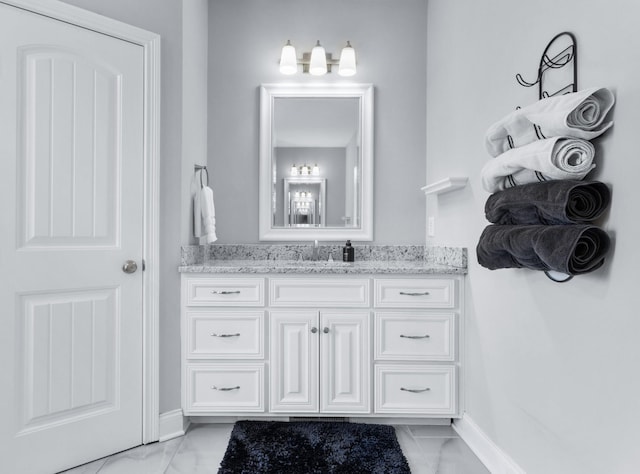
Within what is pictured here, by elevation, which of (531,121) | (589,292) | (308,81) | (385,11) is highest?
(385,11)

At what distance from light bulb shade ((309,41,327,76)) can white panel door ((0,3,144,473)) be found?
103cm

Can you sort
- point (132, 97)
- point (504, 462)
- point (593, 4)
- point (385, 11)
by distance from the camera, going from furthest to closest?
point (385, 11) → point (132, 97) → point (504, 462) → point (593, 4)

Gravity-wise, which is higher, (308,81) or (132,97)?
(308,81)

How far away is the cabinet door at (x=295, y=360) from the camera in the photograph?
6.81 ft

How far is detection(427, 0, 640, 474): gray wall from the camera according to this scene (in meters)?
1.04

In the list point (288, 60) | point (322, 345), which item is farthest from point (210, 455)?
point (288, 60)

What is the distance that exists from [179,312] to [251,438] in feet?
2.37

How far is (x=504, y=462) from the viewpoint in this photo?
5.41ft

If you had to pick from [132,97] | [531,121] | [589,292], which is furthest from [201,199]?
[589,292]

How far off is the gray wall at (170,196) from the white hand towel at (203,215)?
0.18 metres

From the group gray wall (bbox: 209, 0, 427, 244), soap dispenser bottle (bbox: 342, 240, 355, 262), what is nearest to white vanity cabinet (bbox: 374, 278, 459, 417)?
soap dispenser bottle (bbox: 342, 240, 355, 262)

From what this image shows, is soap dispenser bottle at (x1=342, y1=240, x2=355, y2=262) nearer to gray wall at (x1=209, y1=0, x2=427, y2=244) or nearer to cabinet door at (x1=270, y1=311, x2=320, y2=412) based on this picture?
gray wall at (x1=209, y1=0, x2=427, y2=244)

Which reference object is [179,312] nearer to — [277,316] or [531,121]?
[277,316]

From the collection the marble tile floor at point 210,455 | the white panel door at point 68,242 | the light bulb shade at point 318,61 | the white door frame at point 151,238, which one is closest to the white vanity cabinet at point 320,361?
the marble tile floor at point 210,455
